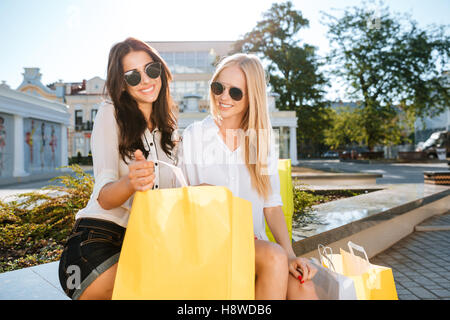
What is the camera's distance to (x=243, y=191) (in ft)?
6.03

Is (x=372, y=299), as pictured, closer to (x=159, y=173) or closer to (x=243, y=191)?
(x=243, y=191)

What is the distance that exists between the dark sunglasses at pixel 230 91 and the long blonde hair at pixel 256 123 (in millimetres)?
54

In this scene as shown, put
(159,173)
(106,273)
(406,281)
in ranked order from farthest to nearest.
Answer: (406,281)
(159,173)
(106,273)

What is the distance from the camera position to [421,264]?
3.69 meters

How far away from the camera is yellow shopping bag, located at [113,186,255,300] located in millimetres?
1121

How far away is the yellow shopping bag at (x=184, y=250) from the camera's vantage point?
44.1 inches

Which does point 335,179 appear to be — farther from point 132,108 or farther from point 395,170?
point 395,170

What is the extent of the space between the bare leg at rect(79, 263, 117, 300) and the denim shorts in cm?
1

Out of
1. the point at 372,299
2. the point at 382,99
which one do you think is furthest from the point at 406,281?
the point at 382,99

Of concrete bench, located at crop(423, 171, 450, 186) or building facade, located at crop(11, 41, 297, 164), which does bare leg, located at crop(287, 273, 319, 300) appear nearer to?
concrete bench, located at crop(423, 171, 450, 186)

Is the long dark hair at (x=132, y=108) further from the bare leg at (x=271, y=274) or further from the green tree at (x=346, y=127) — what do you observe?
the green tree at (x=346, y=127)

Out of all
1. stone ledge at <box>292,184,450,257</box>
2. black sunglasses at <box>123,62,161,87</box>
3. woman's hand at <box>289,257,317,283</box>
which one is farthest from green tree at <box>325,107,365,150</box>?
woman's hand at <box>289,257,317,283</box>

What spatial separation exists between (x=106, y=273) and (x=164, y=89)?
1028mm
